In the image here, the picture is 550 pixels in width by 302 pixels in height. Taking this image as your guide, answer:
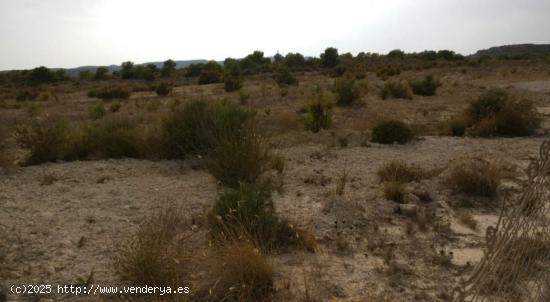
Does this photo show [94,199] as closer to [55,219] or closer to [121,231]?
[55,219]

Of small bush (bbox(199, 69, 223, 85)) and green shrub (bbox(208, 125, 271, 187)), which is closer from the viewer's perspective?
green shrub (bbox(208, 125, 271, 187))

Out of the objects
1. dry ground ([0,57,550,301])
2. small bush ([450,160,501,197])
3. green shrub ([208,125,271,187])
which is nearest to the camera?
dry ground ([0,57,550,301])

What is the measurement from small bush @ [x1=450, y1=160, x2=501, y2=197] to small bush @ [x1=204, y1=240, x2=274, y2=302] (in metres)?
4.51

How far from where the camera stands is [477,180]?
24.2 ft

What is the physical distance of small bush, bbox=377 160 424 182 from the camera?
8.02 m

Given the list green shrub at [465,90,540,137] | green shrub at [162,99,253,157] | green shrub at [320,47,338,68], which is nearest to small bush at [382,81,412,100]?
green shrub at [465,90,540,137]

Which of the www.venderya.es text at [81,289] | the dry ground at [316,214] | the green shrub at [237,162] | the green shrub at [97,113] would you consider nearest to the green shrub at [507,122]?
the dry ground at [316,214]

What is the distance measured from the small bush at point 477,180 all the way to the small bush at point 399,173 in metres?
0.69

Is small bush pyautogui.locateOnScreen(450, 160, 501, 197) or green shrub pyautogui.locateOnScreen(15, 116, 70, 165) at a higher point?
green shrub pyautogui.locateOnScreen(15, 116, 70, 165)

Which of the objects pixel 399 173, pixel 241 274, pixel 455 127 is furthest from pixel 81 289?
pixel 455 127

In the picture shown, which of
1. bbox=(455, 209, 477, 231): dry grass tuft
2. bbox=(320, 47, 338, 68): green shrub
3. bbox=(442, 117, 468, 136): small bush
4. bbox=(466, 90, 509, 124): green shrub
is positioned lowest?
bbox=(455, 209, 477, 231): dry grass tuft

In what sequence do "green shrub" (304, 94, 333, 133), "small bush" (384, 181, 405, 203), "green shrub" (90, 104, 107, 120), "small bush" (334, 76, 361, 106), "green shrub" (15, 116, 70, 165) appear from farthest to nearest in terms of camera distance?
"small bush" (334, 76, 361, 106), "green shrub" (90, 104, 107, 120), "green shrub" (304, 94, 333, 133), "green shrub" (15, 116, 70, 165), "small bush" (384, 181, 405, 203)

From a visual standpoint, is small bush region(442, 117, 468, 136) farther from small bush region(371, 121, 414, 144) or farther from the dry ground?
small bush region(371, 121, 414, 144)

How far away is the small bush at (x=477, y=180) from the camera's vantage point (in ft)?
24.0
